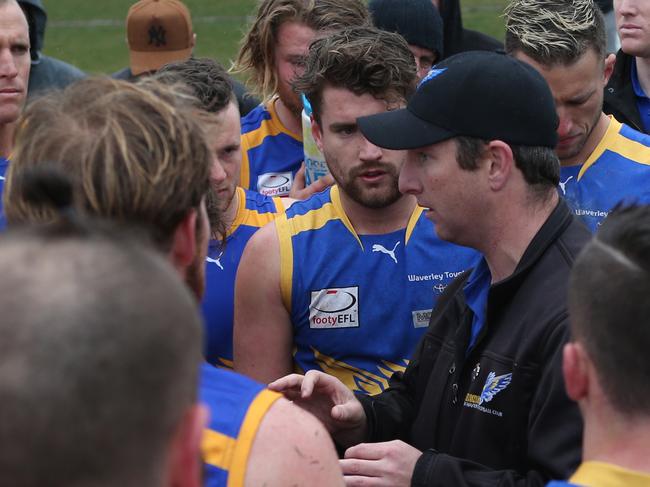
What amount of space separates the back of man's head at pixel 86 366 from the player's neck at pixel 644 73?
175 inches

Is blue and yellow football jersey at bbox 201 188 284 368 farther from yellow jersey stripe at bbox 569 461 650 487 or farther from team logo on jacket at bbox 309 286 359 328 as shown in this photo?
yellow jersey stripe at bbox 569 461 650 487

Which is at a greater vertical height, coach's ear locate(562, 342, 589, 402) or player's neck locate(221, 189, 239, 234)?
coach's ear locate(562, 342, 589, 402)

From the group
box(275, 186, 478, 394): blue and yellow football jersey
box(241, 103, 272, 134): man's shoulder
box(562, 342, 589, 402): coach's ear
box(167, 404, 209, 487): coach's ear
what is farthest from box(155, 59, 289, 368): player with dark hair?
box(167, 404, 209, 487): coach's ear

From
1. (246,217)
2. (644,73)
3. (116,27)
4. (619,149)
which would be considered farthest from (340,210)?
(116,27)

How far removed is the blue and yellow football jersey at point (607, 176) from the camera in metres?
4.07

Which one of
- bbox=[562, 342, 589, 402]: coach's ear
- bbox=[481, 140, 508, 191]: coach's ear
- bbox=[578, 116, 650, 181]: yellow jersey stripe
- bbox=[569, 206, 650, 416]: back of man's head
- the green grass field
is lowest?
the green grass field

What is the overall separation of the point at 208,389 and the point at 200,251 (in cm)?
29

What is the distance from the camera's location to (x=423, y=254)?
367 cm

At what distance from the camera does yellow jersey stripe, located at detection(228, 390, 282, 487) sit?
185 cm

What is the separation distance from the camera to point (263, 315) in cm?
362

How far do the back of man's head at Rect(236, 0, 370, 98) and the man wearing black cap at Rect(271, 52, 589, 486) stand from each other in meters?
2.04

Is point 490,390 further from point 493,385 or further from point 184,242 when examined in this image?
point 184,242

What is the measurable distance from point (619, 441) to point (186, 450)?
971 mm

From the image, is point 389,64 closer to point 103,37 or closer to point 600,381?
point 600,381
